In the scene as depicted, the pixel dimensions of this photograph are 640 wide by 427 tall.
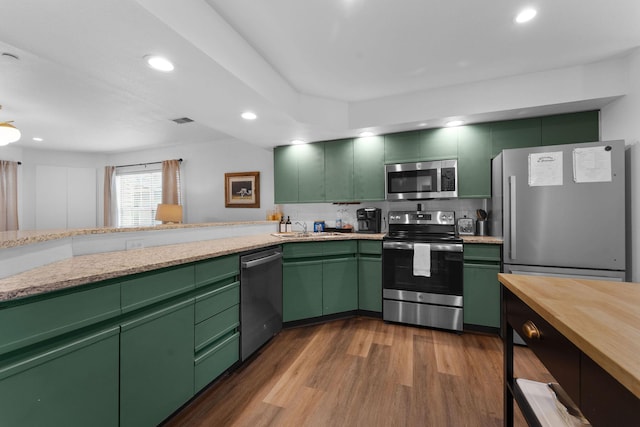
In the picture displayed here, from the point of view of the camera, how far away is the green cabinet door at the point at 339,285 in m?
Result: 2.88

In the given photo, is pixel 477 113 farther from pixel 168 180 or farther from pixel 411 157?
pixel 168 180

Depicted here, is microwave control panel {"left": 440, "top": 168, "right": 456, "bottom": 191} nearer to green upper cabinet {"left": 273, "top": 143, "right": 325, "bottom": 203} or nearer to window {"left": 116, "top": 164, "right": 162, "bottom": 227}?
green upper cabinet {"left": 273, "top": 143, "right": 325, "bottom": 203}

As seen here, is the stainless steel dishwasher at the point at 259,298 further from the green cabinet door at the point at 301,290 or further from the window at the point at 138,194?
the window at the point at 138,194

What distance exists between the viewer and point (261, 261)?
2.23 m

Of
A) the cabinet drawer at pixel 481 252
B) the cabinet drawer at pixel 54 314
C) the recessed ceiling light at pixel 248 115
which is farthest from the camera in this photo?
the recessed ceiling light at pixel 248 115

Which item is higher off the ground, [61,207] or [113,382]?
[61,207]

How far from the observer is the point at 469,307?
258cm

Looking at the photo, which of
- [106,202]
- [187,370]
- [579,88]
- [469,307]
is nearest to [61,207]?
[106,202]

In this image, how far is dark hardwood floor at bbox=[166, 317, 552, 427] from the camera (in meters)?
1.55

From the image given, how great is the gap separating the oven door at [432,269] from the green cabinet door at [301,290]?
730mm

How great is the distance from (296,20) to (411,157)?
191cm

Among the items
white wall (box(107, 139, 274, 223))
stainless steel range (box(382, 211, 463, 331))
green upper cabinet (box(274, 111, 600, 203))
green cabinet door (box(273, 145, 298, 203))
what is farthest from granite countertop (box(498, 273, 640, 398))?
white wall (box(107, 139, 274, 223))

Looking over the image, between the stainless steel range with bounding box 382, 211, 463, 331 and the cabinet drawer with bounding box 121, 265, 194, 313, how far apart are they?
6.51 ft

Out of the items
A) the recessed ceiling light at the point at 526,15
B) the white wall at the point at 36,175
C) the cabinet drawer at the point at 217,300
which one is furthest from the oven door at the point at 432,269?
the white wall at the point at 36,175
